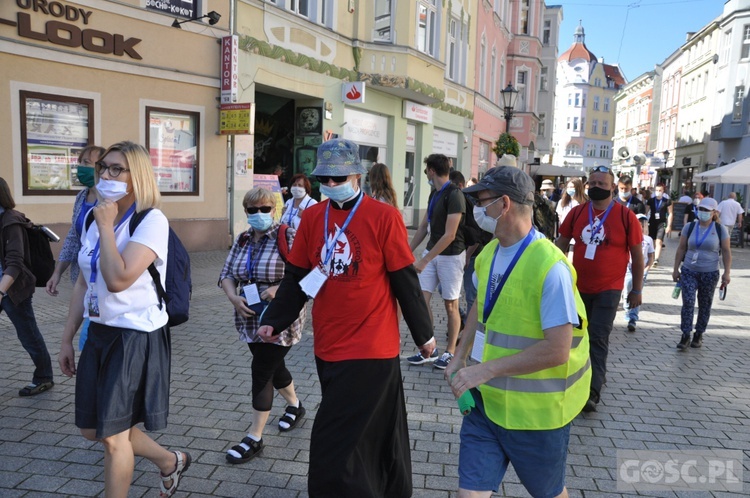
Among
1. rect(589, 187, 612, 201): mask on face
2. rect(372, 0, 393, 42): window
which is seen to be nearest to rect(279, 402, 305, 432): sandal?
rect(589, 187, 612, 201): mask on face

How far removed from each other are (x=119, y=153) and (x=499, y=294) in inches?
73.5

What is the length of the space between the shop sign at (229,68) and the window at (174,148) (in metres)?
0.77

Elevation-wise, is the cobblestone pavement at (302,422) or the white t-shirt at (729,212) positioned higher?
the white t-shirt at (729,212)

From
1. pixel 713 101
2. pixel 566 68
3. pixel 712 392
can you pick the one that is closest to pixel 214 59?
pixel 712 392

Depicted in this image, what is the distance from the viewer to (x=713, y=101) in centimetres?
3938

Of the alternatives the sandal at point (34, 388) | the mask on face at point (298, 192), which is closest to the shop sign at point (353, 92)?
the mask on face at point (298, 192)

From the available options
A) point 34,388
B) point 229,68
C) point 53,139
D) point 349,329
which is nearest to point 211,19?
point 229,68

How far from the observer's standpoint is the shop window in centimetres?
973

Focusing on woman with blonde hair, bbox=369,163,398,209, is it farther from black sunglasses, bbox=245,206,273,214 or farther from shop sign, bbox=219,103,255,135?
shop sign, bbox=219,103,255,135

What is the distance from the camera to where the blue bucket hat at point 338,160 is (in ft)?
9.90

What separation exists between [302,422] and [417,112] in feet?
56.0

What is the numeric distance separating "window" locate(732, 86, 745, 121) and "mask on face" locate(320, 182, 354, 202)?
3945cm

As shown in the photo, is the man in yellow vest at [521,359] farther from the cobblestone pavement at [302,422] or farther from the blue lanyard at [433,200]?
the blue lanyard at [433,200]

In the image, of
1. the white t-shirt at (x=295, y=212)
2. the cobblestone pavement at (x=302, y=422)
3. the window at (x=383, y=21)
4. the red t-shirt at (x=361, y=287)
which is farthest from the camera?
the window at (x=383, y=21)
